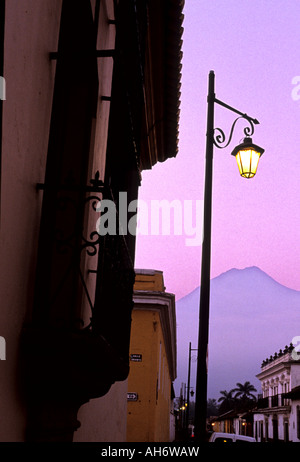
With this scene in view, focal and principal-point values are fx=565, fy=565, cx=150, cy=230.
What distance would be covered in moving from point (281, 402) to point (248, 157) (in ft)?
169

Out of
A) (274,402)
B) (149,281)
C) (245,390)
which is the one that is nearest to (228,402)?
(245,390)

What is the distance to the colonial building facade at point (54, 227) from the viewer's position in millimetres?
3264

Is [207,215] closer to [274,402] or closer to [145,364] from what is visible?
[145,364]

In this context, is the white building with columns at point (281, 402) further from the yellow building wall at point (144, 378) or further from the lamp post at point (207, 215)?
the lamp post at point (207, 215)

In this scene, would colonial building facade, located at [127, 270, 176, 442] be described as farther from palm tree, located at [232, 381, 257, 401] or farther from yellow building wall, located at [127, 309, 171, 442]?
palm tree, located at [232, 381, 257, 401]

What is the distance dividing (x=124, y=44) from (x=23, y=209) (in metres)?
3.97

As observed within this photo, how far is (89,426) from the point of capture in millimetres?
5992

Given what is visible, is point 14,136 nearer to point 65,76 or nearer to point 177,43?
point 65,76

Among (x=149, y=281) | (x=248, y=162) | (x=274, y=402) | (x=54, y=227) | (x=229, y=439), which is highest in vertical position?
(x=149, y=281)

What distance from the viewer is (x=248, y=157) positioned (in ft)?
27.8

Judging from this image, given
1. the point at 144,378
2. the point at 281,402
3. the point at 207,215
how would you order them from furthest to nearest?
Answer: 1. the point at 281,402
2. the point at 144,378
3. the point at 207,215

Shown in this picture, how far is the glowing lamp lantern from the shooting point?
27.7 feet

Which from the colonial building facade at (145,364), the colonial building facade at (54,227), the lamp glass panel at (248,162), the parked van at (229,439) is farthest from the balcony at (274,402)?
the colonial building facade at (54,227)
